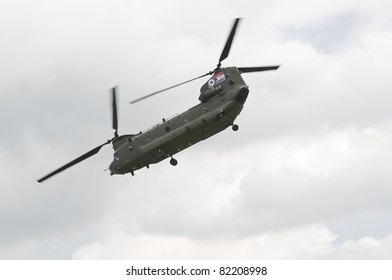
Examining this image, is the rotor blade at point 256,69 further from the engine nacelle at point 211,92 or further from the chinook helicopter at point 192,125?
the engine nacelle at point 211,92

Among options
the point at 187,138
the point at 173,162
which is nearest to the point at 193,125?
the point at 187,138

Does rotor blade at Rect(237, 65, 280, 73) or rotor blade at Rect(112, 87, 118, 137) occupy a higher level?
rotor blade at Rect(237, 65, 280, 73)

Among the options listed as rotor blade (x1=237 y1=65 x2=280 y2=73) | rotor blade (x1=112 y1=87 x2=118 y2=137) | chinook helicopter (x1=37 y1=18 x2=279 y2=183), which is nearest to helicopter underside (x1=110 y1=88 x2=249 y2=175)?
chinook helicopter (x1=37 y1=18 x2=279 y2=183)

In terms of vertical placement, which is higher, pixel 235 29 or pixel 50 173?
pixel 235 29

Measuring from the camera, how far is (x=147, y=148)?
7156 centimetres

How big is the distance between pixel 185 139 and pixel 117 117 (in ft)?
26.3

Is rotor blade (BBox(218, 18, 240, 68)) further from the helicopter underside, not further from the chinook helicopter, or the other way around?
the helicopter underside

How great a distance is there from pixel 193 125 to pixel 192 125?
0.11 m

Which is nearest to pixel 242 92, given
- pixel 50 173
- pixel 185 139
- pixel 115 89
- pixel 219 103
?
pixel 219 103

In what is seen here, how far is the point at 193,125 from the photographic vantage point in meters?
69.6

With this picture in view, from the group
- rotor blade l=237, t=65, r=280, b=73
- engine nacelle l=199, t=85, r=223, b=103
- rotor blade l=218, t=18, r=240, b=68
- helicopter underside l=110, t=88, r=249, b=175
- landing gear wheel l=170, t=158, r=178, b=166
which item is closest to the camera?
rotor blade l=218, t=18, r=240, b=68

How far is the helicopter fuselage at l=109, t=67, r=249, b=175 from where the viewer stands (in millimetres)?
69250

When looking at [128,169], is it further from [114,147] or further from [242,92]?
[242,92]

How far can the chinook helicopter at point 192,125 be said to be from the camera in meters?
69.2
